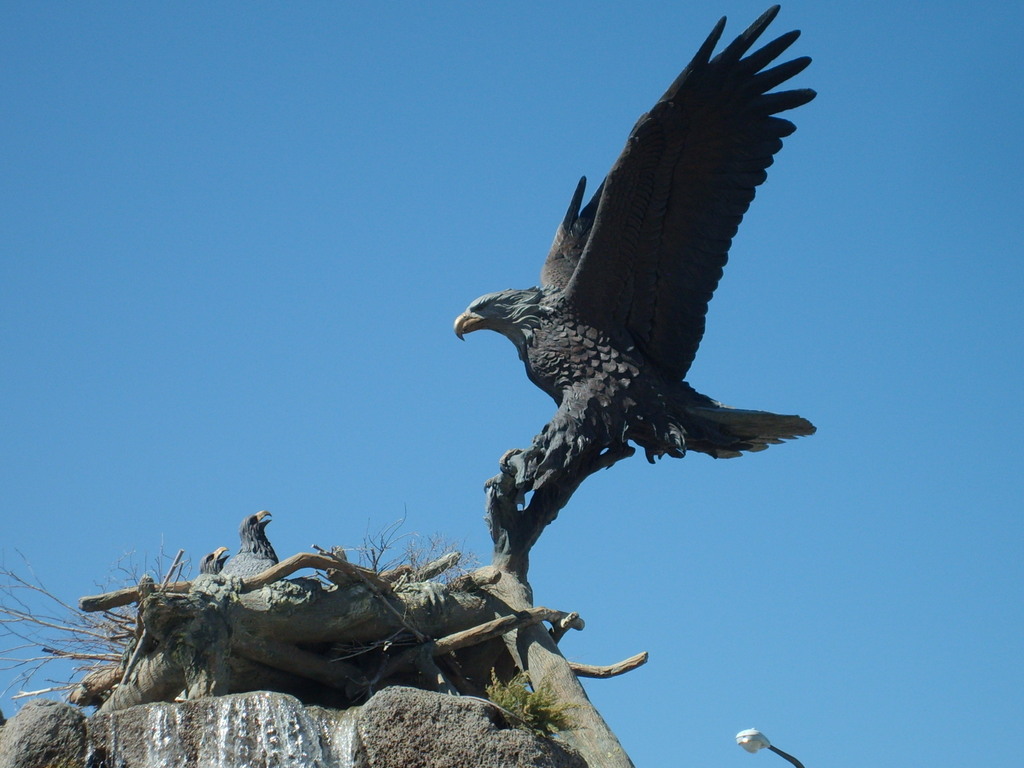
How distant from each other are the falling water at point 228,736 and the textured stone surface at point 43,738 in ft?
0.60

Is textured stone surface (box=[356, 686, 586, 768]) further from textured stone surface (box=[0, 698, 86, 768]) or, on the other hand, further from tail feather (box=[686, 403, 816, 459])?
tail feather (box=[686, 403, 816, 459])

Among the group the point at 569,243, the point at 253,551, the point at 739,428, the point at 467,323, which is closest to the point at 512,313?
the point at 467,323

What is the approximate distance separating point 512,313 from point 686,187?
5.81 ft

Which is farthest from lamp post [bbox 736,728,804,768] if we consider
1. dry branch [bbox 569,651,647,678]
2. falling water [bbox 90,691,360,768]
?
falling water [bbox 90,691,360,768]

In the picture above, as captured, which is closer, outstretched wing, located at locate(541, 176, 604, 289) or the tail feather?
the tail feather

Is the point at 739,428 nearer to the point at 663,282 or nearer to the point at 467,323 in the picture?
the point at 663,282

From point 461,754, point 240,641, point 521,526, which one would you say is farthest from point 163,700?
point 521,526

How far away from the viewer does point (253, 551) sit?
11586 mm

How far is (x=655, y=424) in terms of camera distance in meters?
11.9

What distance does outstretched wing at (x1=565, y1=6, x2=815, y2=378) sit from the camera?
11633 millimetres

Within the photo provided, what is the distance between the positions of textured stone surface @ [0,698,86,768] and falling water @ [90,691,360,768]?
0.60 ft

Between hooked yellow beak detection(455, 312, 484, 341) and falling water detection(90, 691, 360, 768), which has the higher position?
hooked yellow beak detection(455, 312, 484, 341)

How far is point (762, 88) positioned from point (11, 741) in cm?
736

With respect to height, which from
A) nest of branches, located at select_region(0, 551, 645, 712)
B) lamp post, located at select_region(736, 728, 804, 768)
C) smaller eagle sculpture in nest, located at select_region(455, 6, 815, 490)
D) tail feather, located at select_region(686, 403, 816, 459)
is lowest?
lamp post, located at select_region(736, 728, 804, 768)
